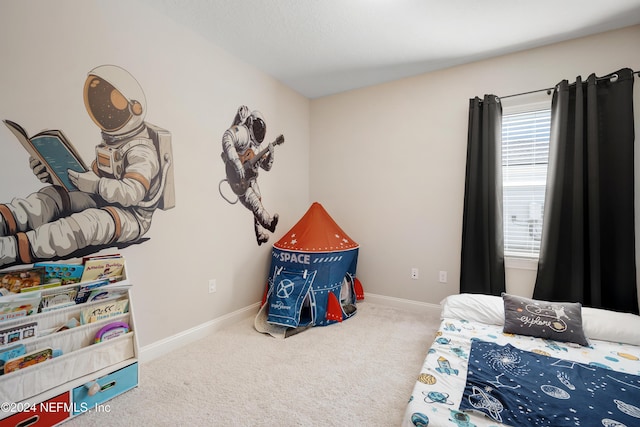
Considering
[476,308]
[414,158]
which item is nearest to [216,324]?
[476,308]

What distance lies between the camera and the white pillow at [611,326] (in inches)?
71.3

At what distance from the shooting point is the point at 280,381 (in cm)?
179

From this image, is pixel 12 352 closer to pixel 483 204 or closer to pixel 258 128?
pixel 258 128

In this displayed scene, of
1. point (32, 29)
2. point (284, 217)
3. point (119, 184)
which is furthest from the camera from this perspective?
point (284, 217)

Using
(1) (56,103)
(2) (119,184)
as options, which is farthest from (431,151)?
(1) (56,103)

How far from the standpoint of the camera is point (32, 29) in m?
1.51

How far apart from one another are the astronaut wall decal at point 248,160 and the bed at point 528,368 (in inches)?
74.9

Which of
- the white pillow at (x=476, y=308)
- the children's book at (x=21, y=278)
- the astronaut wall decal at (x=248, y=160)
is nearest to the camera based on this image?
the children's book at (x=21, y=278)

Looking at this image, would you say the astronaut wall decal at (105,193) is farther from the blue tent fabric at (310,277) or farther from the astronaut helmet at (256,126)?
the blue tent fabric at (310,277)

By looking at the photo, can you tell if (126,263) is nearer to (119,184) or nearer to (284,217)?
(119,184)

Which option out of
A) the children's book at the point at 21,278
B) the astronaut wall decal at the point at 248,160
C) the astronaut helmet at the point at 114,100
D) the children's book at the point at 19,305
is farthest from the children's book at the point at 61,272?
the astronaut wall decal at the point at 248,160

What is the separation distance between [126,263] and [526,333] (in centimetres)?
270

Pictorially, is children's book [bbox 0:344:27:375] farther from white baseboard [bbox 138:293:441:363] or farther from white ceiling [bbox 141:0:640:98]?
white ceiling [bbox 141:0:640:98]

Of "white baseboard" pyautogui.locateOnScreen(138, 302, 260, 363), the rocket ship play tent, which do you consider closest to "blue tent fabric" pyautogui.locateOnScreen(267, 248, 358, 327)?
the rocket ship play tent
